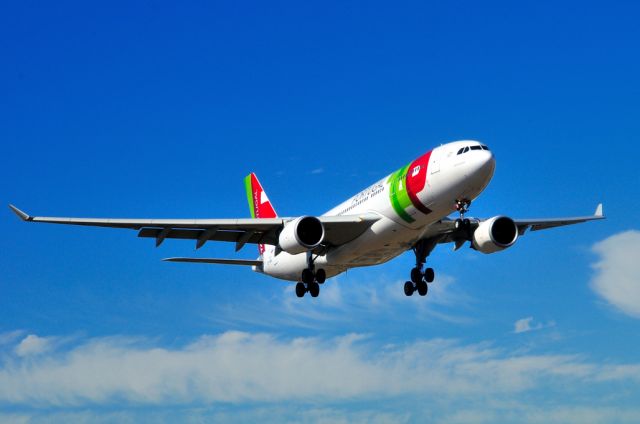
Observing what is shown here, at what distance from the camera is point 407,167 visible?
32500 mm

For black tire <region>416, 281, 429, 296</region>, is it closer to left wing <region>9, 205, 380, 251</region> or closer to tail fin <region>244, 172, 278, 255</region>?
left wing <region>9, 205, 380, 251</region>

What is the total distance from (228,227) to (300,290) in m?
4.35

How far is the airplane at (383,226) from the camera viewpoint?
30703 mm

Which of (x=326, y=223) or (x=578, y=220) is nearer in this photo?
(x=326, y=223)

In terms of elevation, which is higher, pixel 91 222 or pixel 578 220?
pixel 578 220

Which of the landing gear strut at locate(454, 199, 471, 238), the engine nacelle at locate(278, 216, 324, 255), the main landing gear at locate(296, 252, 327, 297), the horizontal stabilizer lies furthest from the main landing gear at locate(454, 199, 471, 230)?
the horizontal stabilizer

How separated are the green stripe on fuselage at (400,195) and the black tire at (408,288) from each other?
6163mm

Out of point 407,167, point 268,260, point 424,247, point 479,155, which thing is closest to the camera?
point 479,155

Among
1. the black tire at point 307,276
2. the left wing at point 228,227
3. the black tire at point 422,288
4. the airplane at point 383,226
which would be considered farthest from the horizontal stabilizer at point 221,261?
the black tire at point 422,288

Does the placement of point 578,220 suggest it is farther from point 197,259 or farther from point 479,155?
point 197,259

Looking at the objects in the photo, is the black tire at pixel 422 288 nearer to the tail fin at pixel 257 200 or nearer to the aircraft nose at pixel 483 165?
the aircraft nose at pixel 483 165

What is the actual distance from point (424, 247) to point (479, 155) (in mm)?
8243

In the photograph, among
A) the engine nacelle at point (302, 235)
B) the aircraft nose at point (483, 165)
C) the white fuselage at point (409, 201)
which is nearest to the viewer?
the aircraft nose at point (483, 165)

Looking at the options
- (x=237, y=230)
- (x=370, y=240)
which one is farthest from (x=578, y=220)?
(x=237, y=230)
